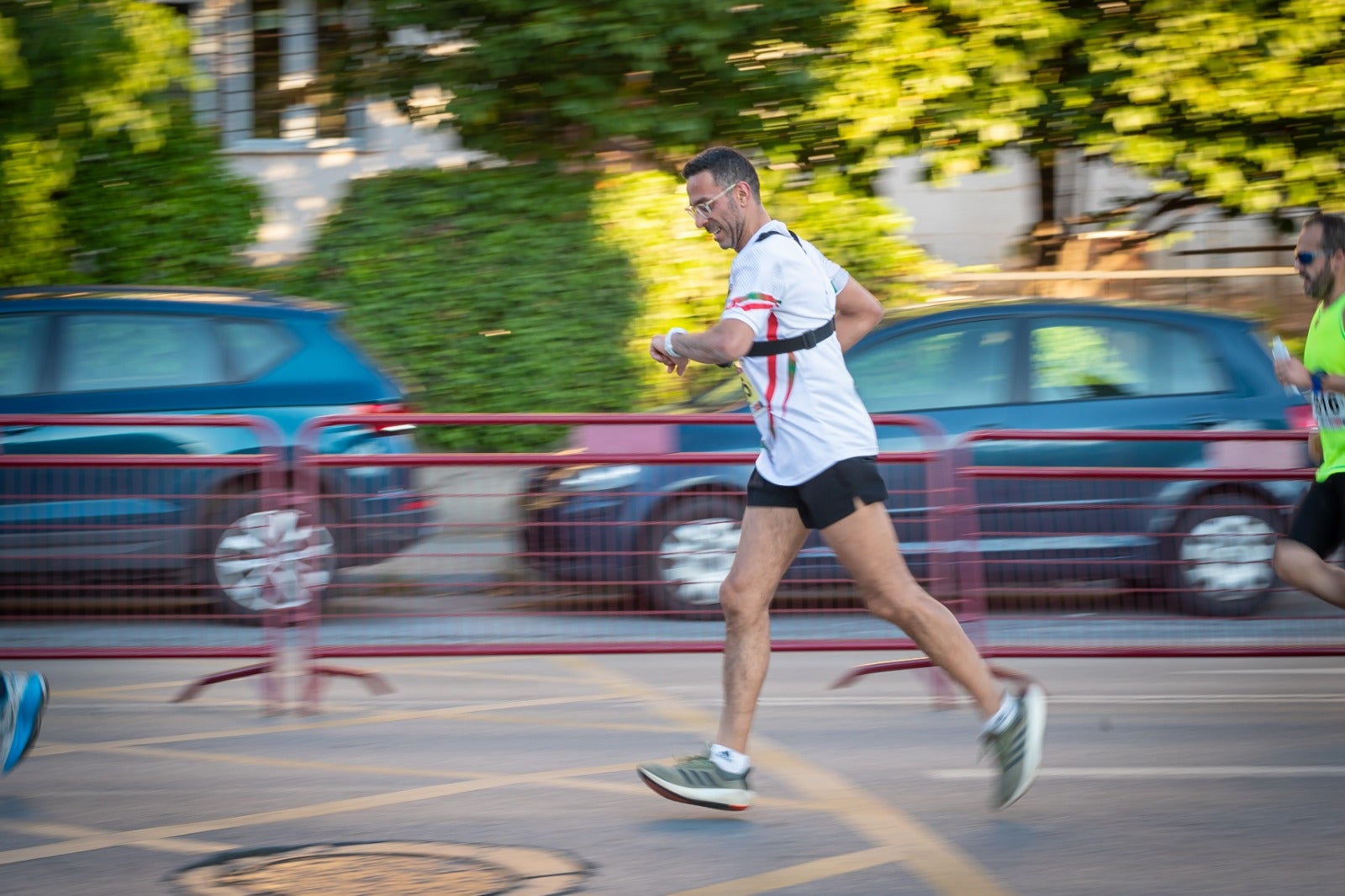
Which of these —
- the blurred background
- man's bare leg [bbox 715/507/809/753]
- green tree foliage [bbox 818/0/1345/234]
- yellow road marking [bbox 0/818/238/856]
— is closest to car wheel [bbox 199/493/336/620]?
yellow road marking [bbox 0/818/238/856]

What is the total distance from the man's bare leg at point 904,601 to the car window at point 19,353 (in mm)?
5712

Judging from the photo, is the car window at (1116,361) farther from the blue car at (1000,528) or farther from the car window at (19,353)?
the car window at (19,353)

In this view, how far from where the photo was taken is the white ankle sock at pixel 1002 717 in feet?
16.7

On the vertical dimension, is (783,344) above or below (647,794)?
above

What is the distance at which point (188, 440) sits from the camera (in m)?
8.91

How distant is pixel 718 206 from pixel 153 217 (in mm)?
10254

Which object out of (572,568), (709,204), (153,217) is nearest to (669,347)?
(709,204)

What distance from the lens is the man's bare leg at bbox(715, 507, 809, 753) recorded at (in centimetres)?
519

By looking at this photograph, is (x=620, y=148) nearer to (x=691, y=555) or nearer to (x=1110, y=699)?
(x=691, y=555)

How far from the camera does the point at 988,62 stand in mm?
14047

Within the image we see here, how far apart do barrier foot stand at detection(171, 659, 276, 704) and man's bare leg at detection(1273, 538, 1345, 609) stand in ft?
12.8

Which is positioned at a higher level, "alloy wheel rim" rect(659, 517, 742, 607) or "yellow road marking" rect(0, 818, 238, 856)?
"yellow road marking" rect(0, 818, 238, 856)

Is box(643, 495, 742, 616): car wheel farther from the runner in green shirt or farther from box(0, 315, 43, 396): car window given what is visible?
box(0, 315, 43, 396): car window

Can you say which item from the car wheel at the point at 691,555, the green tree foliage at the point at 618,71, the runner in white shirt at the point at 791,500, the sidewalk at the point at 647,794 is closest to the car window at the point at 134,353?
the sidewalk at the point at 647,794
